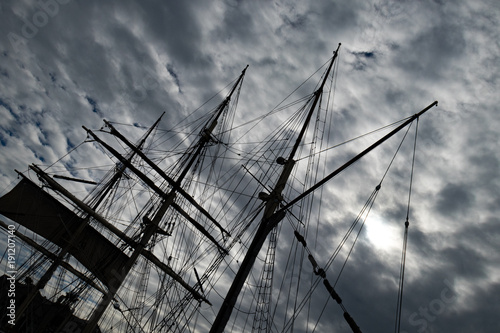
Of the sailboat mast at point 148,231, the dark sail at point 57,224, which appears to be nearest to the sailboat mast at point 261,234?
the sailboat mast at point 148,231

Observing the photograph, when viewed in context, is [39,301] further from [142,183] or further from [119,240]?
[142,183]

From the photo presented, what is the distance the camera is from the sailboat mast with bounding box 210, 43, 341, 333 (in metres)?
8.88

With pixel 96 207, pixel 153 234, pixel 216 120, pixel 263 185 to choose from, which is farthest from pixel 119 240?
A: pixel 263 185

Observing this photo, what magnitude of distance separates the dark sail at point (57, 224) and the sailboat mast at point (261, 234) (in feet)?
59.1

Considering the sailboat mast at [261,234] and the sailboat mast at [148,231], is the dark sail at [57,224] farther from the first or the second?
the sailboat mast at [261,234]

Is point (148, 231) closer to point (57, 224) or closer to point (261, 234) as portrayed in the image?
point (261, 234)

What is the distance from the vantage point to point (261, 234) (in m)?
10.4

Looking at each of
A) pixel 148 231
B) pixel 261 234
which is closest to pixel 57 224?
pixel 148 231

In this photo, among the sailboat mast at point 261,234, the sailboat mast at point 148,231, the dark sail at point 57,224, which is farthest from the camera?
the dark sail at point 57,224

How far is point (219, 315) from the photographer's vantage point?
8852 mm

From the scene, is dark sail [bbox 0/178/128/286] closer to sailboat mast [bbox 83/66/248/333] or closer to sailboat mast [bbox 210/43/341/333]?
sailboat mast [bbox 83/66/248/333]

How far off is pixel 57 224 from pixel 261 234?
2364 cm

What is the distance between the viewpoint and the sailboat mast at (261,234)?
29.1 feet

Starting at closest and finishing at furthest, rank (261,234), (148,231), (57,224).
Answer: (261,234)
(148,231)
(57,224)
